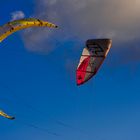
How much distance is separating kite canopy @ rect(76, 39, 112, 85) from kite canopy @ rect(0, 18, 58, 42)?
8911 millimetres

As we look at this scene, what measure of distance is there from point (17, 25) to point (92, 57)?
13.8 meters

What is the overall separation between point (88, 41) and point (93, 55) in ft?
8.09

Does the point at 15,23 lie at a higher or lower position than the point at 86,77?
higher

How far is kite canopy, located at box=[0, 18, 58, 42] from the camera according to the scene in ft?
387

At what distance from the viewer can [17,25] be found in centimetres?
11881

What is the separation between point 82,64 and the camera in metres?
114

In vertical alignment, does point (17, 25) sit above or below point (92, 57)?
above

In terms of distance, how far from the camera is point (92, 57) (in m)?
114

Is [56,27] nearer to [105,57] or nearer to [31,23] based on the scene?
[31,23]

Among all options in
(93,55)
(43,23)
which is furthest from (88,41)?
Result: (43,23)

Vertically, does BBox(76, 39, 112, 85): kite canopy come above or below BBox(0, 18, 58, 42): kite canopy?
below

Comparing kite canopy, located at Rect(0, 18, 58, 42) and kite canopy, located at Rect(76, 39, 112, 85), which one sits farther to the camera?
kite canopy, located at Rect(0, 18, 58, 42)

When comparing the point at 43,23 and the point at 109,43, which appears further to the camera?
the point at 43,23

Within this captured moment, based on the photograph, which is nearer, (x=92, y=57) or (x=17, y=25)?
(x=92, y=57)
